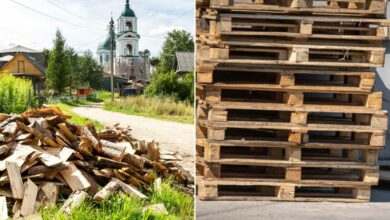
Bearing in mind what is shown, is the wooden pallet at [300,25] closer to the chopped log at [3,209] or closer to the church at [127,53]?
the church at [127,53]

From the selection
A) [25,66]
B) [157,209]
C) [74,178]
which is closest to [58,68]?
[25,66]

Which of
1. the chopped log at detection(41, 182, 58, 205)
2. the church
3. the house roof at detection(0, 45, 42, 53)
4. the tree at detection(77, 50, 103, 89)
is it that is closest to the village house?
the house roof at detection(0, 45, 42, 53)

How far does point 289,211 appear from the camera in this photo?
4137mm

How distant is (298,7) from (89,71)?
227cm

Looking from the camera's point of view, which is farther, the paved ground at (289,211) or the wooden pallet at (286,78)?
the wooden pallet at (286,78)

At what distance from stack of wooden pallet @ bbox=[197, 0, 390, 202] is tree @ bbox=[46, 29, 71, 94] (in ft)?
4.55

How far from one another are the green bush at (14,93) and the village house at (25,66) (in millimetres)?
60

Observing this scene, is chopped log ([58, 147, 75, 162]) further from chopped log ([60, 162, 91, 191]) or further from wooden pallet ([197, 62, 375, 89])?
wooden pallet ([197, 62, 375, 89])

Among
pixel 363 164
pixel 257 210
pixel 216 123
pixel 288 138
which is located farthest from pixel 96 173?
pixel 363 164

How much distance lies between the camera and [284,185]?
4285 millimetres

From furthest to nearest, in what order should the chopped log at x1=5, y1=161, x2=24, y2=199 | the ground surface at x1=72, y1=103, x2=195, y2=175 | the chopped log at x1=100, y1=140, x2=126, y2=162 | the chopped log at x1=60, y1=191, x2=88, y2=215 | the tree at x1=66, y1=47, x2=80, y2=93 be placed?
the ground surface at x1=72, y1=103, x2=195, y2=175, the tree at x1=66, y1=47, x2=80, y2=93, the chopped log at x1=100, y1=140, x2=126, y2=162, the chopped log at x1=5, y1=161, x2=24, y2=199, the chopped log at x1=60, y1=191, x2=88, y2=215

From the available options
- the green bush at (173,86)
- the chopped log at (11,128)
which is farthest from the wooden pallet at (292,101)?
the chopped log at (11,128)

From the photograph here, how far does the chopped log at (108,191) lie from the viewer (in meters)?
3.80

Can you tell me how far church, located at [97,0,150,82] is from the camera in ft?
13.7
